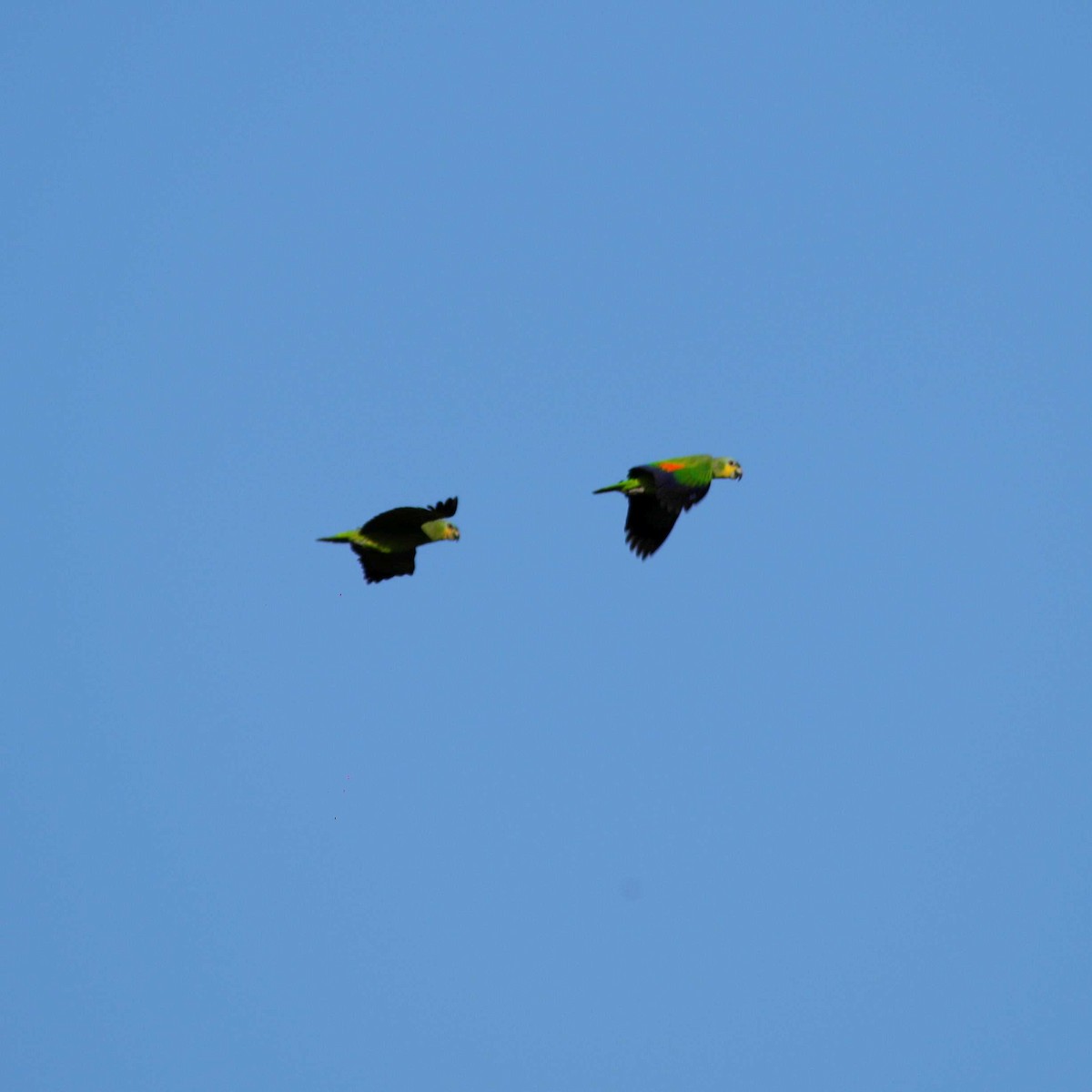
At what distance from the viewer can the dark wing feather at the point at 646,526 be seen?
3381 centimetres

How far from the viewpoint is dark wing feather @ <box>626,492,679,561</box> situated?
33.8 meters

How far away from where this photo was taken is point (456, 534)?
1315 inches

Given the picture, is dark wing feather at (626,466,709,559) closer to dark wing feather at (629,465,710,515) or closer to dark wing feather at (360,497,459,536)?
dark wing feather at (629,465,710,515)

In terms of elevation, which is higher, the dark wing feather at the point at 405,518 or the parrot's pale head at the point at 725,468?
the parrot's pale head at the point at 725,468

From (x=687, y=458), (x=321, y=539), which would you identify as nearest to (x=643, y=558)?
(x=687, y=458)

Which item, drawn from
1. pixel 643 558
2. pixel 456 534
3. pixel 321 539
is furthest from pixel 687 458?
pixel 321 539

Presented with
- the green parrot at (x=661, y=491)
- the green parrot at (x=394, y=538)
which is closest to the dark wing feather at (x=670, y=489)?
the green parrot at (x=661, y=491)

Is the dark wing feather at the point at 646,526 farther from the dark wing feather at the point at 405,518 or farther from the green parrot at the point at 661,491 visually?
the dark wing feather at the point at 405,518

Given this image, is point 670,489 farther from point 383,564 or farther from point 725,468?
point 383,564

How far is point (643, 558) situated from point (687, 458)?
1.85 meters

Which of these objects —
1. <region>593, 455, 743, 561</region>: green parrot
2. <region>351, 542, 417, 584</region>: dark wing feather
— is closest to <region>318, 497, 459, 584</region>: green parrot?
<region>351, 542, 417, 584</region>: dark wing feather

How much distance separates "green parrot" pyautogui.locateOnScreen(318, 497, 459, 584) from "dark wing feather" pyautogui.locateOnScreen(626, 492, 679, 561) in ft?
9.89

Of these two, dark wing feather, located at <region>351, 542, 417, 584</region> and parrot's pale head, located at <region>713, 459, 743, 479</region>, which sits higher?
parrot's pale head, located at <region>713, 459, 743, 479</region>

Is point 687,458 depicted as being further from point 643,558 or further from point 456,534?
point 456,534
